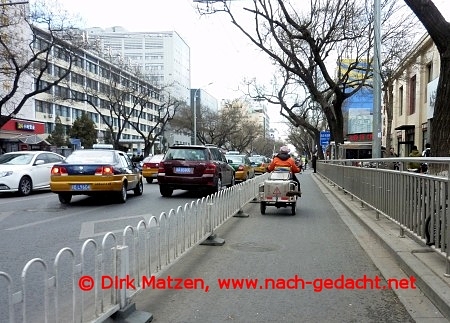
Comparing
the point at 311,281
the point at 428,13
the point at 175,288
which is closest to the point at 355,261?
the point at 311,281

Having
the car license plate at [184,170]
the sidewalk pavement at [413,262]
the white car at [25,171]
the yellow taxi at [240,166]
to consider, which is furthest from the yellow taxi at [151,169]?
the sidewalk pavement at [413,262]

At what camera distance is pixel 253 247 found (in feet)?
22.9

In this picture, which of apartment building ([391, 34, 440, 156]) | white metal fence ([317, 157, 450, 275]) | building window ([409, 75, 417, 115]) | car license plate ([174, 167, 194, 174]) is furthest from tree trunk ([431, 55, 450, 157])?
building window ([409, 75, 417, 115])

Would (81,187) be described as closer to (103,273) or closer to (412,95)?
(103,273)

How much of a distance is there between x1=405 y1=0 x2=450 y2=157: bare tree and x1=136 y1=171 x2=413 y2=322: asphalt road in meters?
2.45

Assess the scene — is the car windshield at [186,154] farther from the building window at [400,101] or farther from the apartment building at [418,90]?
the building window at [400,101]

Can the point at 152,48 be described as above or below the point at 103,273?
above

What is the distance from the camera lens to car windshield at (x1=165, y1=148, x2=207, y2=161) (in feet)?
45.5

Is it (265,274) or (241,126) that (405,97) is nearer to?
(265,274)

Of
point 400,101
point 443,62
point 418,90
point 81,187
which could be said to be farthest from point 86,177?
point 400,101

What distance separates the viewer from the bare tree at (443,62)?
26.6 ft

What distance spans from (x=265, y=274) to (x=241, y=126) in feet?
254

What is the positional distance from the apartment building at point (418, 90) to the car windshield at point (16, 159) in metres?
20.1

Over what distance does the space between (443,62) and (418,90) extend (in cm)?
2457
